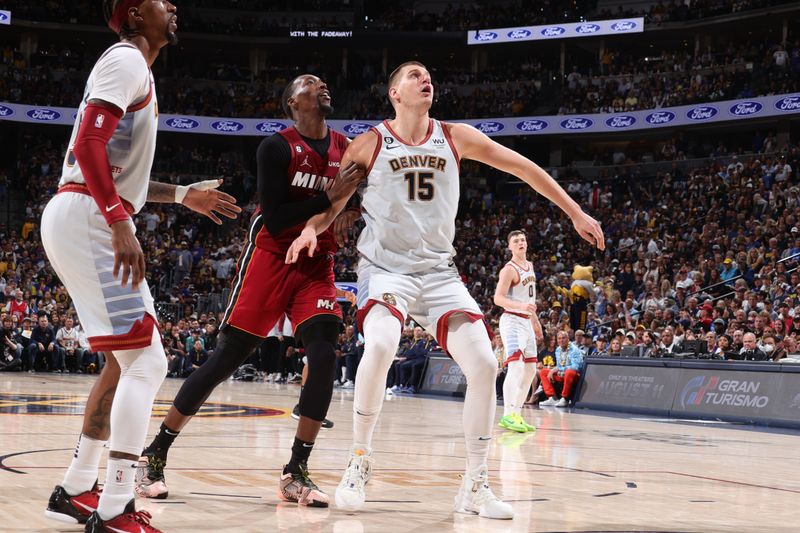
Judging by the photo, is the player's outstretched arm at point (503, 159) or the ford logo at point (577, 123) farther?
the ford logo at point (577, 123)

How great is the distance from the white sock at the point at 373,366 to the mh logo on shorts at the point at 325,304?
1.44ft

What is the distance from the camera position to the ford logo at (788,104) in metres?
26.6

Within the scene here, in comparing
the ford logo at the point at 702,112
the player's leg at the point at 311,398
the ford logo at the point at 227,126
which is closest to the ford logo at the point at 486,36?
the ford logo at the point at 702,112

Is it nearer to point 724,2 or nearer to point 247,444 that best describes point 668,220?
point 724,2

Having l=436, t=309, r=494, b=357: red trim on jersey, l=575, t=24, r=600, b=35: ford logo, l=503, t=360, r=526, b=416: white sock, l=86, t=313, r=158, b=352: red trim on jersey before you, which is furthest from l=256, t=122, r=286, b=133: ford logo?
l=86, t=313, r=158, b=352: red trim on jersey

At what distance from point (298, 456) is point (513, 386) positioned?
567cm

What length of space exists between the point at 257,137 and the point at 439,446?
3100cm

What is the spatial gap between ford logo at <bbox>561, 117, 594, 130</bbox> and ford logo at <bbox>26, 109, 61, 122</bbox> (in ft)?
58.3

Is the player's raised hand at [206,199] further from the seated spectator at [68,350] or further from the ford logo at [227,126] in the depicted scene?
the ford logo at [227,126]

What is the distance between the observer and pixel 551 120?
1299 inches

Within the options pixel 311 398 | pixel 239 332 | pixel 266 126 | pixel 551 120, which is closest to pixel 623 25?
pixel 551 120

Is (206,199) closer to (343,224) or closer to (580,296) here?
(343,224)

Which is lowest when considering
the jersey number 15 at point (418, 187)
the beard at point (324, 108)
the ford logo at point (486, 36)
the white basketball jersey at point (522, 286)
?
the white basketball jersey at point (522, 286)

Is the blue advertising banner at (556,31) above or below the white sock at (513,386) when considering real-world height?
above
